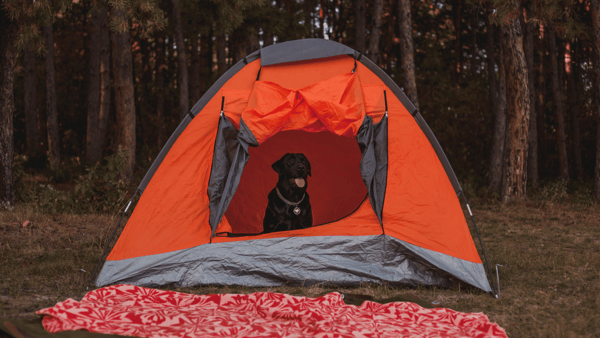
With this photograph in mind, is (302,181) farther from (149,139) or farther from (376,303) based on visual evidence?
(149,139)

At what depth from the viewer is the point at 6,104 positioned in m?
6.32

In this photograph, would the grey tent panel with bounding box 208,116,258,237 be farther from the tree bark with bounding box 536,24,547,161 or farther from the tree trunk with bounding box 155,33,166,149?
the tree trunk with bounding box 155,33,166,149

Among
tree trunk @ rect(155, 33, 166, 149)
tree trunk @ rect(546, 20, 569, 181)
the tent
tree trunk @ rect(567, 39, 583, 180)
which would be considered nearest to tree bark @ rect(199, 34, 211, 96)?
tree trunk @ rect(155, 33, 166, 149)

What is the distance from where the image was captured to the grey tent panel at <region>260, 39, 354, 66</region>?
4266 millimetres

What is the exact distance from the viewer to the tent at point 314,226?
3713 millimetres

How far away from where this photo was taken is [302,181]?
484 cm

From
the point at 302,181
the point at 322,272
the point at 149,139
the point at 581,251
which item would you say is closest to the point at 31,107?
the point at 149,139

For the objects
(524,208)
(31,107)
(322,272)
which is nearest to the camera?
(322,272)

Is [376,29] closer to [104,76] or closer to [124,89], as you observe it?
[124,89]

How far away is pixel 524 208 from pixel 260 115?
580cm

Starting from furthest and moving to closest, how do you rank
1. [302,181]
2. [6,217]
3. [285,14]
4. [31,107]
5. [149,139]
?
[149,139] < [31,107] < [285,14] < [6,217] < [302,181]

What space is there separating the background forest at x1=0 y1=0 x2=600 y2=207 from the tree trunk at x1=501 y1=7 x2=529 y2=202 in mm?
25

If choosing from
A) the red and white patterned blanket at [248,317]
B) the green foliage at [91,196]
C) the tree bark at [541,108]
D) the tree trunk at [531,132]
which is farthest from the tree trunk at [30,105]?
the tree bark at [541,108]

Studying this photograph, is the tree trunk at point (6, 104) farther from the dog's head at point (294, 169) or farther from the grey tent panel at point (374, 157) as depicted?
the grey tent panel at point (374, 157)
